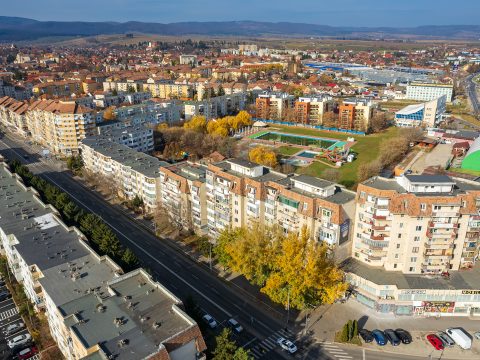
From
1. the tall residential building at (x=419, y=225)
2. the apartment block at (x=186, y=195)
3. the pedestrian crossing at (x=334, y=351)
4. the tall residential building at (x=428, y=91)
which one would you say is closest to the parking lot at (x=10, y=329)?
the apartment block at (x=186, y=195)

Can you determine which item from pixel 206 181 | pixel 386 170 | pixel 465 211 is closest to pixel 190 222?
pixel 206 181

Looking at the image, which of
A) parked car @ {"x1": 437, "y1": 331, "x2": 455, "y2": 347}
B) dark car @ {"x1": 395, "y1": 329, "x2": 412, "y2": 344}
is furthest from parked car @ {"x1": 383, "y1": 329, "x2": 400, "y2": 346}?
parked car @ {"x1": 437, "y1": 331, "x2": 455, "y2": 347}

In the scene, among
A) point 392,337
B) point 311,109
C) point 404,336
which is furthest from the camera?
point 311,109

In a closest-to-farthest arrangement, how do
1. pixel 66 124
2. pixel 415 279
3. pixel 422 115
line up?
pixel 415 279, pixel 66 124, pixel 422 115

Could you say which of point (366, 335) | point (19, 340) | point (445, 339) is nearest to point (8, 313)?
point (19, 340)

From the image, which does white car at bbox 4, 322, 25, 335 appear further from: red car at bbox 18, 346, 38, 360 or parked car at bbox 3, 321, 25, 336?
red car at bbox 18, 346, 38, 360

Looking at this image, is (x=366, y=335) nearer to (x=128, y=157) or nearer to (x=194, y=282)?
(x=194, y=282)
